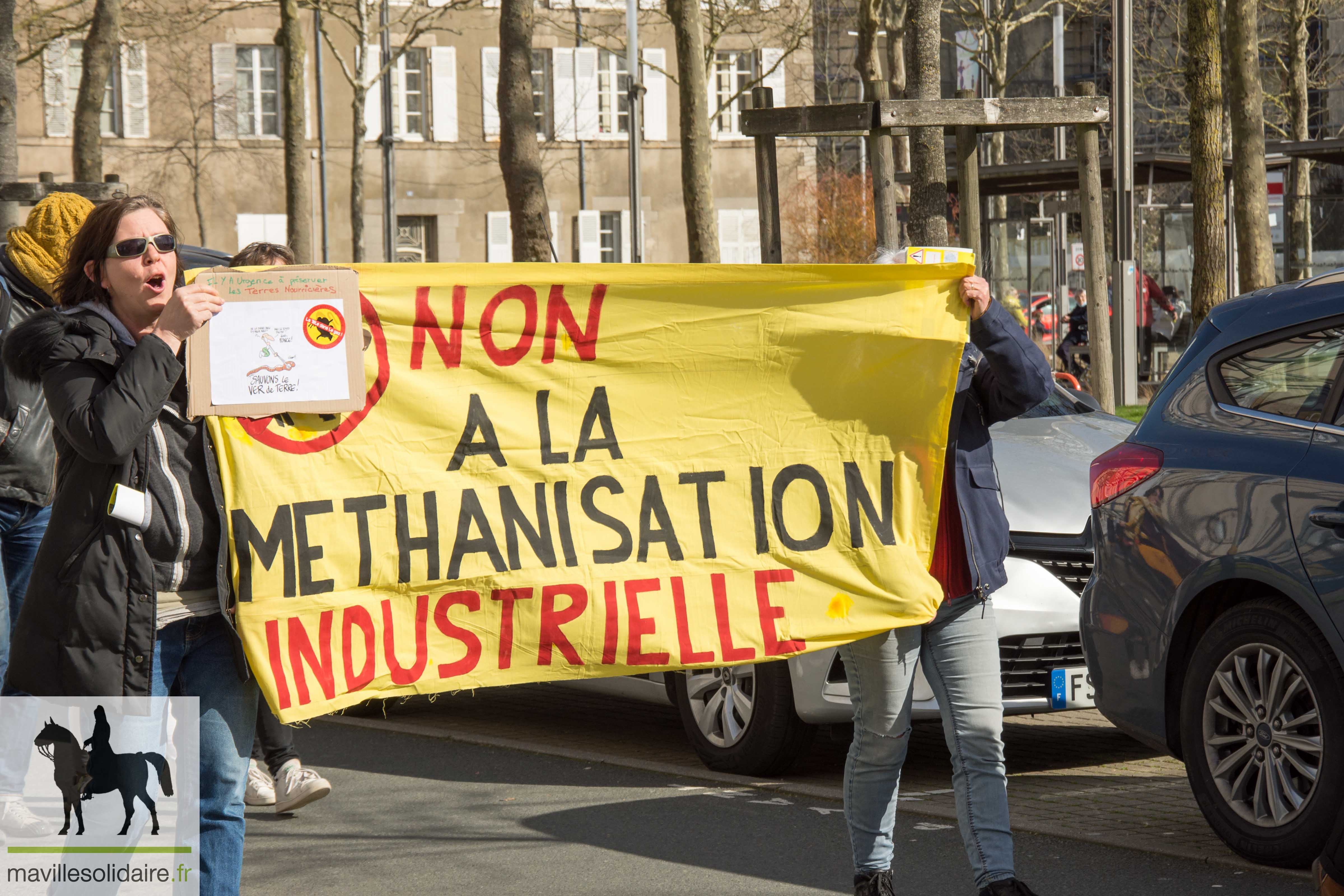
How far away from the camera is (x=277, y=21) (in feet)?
146

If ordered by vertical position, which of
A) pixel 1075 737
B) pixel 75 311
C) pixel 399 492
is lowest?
pixel 1075 737

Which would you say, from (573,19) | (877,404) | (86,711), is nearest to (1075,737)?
(877,404)

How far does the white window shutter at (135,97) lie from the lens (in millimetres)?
43344

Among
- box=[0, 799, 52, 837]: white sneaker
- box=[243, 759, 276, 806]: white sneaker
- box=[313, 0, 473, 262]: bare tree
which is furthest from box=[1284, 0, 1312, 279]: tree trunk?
box=[0, 799, 52, 837]: white sneaker

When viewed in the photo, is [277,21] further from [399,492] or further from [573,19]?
[399,492]

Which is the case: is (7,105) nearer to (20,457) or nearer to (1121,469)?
(20,457)

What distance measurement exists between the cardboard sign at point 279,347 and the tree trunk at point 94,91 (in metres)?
12.8

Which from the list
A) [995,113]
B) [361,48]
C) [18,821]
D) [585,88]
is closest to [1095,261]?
[995,113]

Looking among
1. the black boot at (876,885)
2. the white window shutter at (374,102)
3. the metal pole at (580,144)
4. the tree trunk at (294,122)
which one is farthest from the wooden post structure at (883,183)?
A: the white window shutter at (374,102)

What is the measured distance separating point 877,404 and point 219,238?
4156 centimetres

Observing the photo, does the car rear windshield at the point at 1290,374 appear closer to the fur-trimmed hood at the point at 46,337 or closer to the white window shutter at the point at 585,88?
the fur-trimmed hood at the point at 46,337

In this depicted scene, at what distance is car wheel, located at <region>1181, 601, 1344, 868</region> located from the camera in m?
5.15

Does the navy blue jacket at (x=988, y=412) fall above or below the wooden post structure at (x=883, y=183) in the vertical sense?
below

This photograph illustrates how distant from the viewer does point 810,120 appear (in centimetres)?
1141
